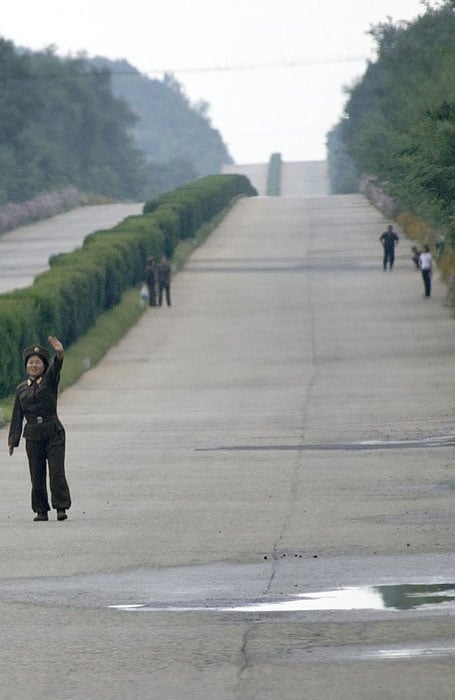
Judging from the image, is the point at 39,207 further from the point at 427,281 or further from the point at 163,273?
the point at 427,281

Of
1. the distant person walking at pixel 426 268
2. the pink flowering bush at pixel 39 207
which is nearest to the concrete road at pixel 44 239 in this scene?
the pink flowering bush at pixel 39 207

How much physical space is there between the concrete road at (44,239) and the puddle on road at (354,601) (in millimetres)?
45149

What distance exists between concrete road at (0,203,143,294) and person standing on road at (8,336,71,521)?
4025 cm

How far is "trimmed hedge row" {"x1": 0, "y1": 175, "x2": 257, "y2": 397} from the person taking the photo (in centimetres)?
3459

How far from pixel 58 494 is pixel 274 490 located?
2790 mm

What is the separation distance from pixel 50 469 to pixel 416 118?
2650cm

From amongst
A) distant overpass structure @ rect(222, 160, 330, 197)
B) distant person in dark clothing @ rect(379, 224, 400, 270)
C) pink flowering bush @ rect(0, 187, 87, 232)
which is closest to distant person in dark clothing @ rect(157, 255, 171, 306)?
distant person in dark clothing @ rect(379, 224, 400, 270)

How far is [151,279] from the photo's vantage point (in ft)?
174

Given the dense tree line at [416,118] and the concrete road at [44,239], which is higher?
the dense tree line at [416,118]

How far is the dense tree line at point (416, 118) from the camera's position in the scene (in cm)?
3234

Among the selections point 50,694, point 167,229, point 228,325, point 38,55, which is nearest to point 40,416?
point 50,694

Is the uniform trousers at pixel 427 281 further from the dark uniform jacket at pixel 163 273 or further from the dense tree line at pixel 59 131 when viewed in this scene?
the dense tree line at pixel 59 131

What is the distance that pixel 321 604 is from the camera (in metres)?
10.1

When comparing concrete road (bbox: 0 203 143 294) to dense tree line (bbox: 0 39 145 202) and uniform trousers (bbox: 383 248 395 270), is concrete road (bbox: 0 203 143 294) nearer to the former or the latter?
dense tree line (bbox: 0 39 145 202)
